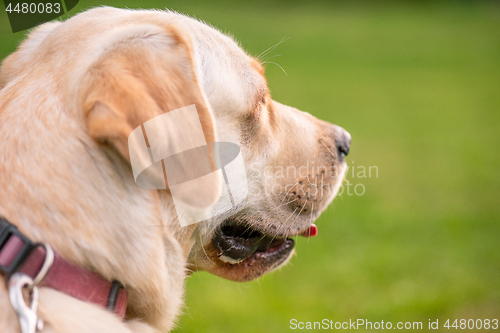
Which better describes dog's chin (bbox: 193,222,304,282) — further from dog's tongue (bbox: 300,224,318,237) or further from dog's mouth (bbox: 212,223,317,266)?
dog's tongue (bbox: 300,224,318,237)

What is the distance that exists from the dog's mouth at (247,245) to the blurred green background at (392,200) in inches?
9.4

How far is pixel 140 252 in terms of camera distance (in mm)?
1653

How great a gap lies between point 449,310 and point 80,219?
409 cm

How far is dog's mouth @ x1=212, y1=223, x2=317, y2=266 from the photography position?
2297 mm

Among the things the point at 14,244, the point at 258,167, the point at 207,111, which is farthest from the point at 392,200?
the point at 14,244

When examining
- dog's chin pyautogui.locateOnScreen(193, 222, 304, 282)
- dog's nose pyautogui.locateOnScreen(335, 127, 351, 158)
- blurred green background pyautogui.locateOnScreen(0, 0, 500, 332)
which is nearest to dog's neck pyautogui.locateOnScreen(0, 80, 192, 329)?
dog's chin pyautogui.locateOnScreen(193, 222, 304, 282)

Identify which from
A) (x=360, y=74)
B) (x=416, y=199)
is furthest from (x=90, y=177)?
(x=360, y=74)

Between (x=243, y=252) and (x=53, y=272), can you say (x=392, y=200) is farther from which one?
(x=53, y=272)

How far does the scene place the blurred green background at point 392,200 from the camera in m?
4.60

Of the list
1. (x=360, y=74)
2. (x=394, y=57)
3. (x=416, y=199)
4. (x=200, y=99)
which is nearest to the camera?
(x=200, y=99)

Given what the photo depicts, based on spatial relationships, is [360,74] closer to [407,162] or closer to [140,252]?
[407,162]

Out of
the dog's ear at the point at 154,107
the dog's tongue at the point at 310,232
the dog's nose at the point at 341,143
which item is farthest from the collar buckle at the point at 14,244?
the dog's nose at the point at 341,143

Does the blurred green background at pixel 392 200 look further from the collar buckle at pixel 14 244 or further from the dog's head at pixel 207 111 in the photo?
the collar buckle at pixel 14 244

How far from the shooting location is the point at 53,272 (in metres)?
1.47
